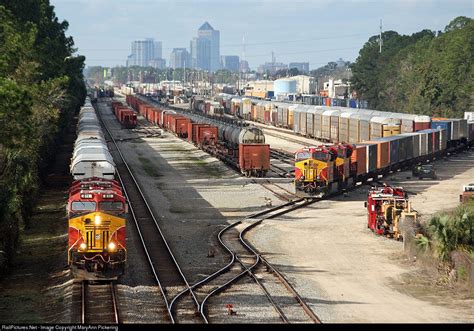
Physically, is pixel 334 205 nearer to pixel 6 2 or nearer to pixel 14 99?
pixel 14 99

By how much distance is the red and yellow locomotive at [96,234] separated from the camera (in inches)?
1067

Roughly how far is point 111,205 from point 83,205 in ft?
2.84

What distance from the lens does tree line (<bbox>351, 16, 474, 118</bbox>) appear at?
132 m

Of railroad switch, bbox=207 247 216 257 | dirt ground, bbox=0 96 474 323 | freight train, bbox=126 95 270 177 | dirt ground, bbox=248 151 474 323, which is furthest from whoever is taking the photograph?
freight train, bbox=126 95 270 177

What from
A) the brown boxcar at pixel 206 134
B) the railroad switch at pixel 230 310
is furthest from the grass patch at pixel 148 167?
the railroad switch at pixel 230 310

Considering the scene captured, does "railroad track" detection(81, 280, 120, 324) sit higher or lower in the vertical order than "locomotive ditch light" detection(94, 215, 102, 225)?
lower

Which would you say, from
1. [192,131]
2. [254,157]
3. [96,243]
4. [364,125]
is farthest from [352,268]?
[192,131]

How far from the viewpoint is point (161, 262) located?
32688mm

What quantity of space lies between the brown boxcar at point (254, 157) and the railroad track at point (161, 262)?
352 inches

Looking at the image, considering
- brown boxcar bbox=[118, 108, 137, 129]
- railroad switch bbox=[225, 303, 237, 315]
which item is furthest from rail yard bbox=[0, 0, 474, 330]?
brown boxcar bbox=[118, 108, 137, 129]

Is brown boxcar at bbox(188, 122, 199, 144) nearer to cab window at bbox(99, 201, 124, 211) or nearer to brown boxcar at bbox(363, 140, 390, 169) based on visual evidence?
brown boxcar at bbox(363, 140, 390, 169)

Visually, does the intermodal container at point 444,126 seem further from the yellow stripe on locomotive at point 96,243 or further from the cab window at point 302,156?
the yellow stripe on locomotive at point 96,243

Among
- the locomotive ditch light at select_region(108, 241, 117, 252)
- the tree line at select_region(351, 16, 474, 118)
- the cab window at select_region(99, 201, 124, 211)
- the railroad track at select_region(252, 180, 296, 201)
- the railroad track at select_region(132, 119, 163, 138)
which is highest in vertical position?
the tree line at select_region(351, 16, 474, 118)

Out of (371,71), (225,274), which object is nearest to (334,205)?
(225,274)
